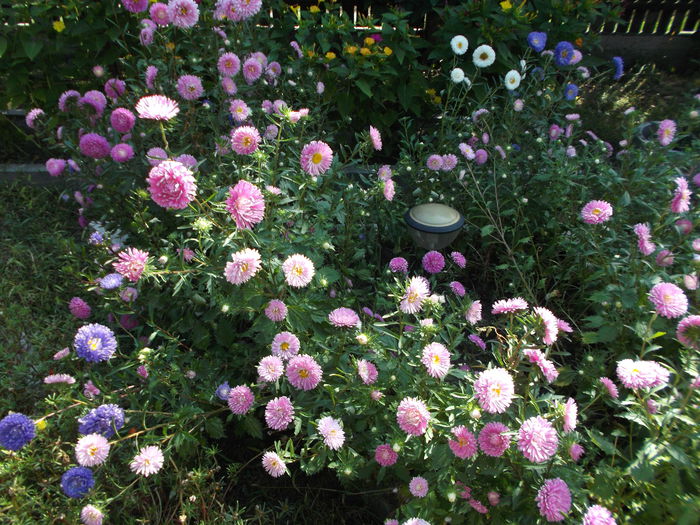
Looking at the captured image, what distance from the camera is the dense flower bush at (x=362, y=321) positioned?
1.23m

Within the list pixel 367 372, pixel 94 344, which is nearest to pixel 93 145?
pixel 94 344

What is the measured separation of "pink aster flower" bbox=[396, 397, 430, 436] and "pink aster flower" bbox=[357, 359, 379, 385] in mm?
153

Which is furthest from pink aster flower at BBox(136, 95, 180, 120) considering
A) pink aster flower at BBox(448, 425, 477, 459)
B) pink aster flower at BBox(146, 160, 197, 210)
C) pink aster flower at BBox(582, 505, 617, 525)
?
pink aster flower at BBox(582, 505, 617, 525)

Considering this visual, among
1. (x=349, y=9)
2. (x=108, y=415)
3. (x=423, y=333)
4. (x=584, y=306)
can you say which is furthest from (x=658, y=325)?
(x=349, y=9)

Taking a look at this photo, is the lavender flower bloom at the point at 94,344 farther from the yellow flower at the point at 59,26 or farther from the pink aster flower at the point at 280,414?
the yellow flower at the point at 59,26

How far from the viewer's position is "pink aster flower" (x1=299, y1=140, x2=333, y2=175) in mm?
1548

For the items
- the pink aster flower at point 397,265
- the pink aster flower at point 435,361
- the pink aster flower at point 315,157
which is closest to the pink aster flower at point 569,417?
the pink aster flower at point 435,361

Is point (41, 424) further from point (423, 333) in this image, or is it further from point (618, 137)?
point (618, 137)

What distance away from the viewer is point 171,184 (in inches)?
48.0

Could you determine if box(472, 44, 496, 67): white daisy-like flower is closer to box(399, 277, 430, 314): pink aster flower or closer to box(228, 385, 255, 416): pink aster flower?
box(399, 277, 430, 314): pink aster flower

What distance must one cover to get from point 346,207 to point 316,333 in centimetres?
60

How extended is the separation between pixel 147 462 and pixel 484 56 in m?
2.46

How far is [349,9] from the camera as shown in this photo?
12.2ft

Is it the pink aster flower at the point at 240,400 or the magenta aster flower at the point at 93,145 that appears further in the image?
the magenta aster flower at the point at 93,145
